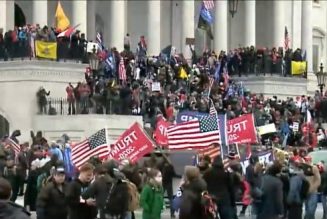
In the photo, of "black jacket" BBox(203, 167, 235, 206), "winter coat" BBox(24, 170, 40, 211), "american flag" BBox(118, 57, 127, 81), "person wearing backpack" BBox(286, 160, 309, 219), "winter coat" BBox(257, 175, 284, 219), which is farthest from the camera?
"american flag" BBox(118, 57, 127, 81)

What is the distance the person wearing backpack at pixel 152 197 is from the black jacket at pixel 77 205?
1.30 metres

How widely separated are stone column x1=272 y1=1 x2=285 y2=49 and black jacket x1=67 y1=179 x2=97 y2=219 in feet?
143

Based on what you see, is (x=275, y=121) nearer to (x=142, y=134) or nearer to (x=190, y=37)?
(x=190, y=37)

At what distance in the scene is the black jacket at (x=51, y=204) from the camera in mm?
15383

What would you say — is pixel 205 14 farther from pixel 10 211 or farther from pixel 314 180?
pixel 10 211

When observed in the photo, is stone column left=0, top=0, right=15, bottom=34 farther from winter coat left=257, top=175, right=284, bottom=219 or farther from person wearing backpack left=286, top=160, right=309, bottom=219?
winter coat left=257, top=175, right=284, bottom=219

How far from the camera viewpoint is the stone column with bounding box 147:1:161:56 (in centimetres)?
5322

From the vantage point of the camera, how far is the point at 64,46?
4038cm

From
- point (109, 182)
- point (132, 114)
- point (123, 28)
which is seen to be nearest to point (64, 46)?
point (132, 114)

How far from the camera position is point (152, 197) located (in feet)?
56.6

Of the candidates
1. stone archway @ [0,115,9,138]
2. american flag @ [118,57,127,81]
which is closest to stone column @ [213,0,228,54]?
american flag @ [118,57,127,81]

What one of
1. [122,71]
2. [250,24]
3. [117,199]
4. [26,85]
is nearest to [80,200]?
[117,199]

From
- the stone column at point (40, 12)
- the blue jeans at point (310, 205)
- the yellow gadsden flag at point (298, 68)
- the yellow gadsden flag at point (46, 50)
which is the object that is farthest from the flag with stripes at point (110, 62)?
the blue jeans at point (310, 205)

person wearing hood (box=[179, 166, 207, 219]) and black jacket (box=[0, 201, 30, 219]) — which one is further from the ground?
black jacket (box=[0, 201, 30, 219])
